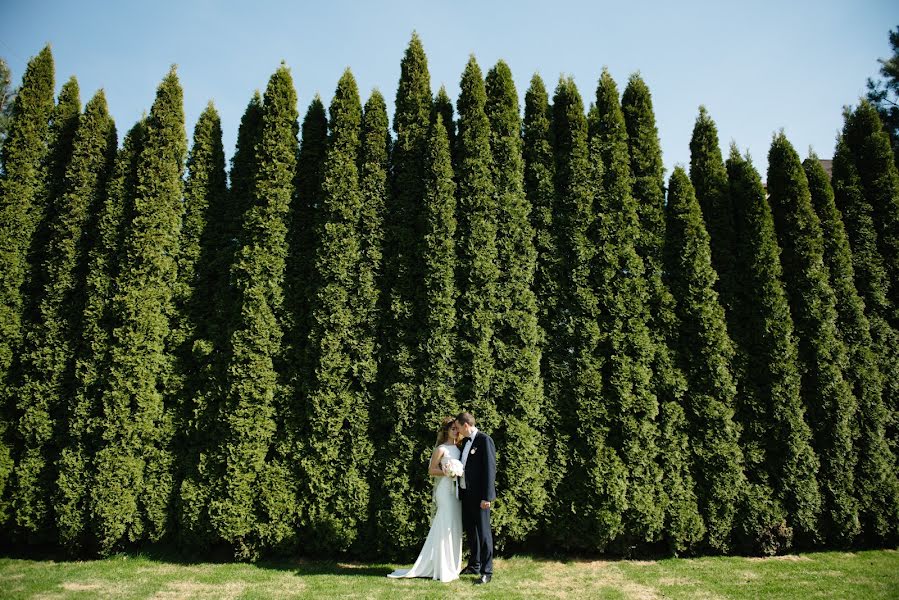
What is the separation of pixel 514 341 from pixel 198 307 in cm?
527

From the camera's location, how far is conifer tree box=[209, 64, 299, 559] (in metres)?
6.77

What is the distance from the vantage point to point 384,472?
6871 mm

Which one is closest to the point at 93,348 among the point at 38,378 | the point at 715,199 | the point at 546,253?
the point at 38,378

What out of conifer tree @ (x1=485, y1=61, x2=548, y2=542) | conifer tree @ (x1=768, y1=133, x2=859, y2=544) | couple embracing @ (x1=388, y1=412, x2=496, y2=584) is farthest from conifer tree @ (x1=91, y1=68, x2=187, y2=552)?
conifer tree @ (x1=768, y1=133, x2=859, y2=544)

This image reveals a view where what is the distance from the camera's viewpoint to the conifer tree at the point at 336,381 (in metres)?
6.81

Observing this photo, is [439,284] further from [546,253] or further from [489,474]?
[489,474]

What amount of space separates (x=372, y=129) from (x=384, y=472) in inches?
227

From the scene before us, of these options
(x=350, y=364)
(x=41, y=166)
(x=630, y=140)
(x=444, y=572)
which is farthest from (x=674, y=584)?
(x=41, y=166)

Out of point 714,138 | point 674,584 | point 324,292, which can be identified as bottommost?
point 674,584

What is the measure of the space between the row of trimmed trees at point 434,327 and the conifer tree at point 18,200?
0.05 metres

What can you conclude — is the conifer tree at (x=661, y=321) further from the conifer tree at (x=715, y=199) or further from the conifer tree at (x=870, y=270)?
the conifer tree at (x=870, y=270)

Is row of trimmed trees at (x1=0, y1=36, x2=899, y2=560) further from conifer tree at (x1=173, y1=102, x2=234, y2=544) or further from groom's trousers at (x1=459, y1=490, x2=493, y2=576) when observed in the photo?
groom's trousers at (x1=459, y1=490, x2=493, y2=576)

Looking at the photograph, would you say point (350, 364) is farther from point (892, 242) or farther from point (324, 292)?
point (892, 242)

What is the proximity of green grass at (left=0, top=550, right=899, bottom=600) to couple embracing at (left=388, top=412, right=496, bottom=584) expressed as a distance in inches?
8.3
